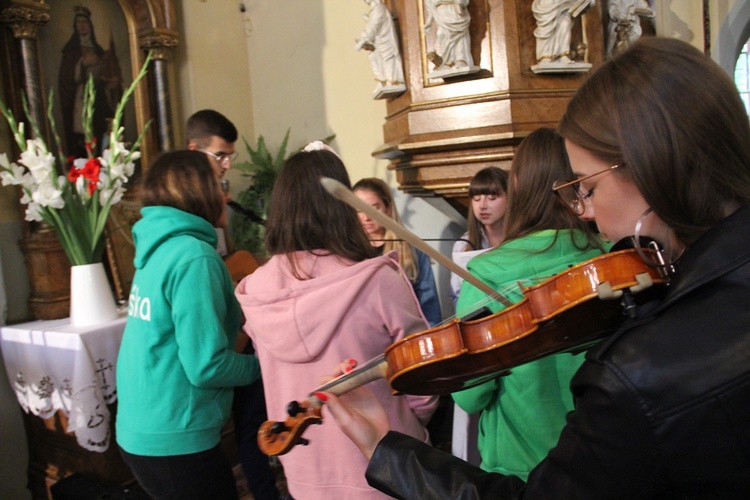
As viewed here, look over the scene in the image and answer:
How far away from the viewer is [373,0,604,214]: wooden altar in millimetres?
2672

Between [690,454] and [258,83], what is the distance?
4789mm

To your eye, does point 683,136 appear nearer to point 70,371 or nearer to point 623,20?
point 623,20

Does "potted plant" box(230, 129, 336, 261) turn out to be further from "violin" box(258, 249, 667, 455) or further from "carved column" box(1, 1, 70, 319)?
"violin" box(258, 249, 667, 455)

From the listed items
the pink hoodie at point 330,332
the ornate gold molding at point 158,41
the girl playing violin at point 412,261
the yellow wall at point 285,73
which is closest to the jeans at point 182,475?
the pink hoodie at point 330,332

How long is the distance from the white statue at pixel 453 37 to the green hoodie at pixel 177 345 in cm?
136

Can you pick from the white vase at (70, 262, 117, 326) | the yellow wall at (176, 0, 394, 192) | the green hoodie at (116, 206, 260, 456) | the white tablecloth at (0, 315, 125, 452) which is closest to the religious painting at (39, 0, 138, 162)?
the yellow wall at (176, 0, 394, 192)

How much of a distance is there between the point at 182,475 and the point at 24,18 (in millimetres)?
2771

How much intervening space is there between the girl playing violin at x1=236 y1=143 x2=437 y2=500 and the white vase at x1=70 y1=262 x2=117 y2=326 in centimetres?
150

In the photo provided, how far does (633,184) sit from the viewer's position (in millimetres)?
891

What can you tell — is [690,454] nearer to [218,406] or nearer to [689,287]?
[689,287]

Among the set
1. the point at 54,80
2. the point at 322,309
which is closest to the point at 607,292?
the point at 322,309

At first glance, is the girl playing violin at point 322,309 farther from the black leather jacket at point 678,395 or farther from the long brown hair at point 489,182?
the long brown hair at point 489,182

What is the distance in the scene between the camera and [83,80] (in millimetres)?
3791

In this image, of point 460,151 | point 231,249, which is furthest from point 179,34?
point 460,151
